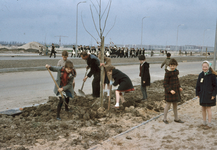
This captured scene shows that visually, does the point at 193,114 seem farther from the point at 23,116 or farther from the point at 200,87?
the point at 23,116

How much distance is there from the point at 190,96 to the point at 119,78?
10.9 feet

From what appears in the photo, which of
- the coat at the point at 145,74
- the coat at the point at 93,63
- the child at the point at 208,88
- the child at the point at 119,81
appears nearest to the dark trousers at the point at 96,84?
the coat at the point at 93,63

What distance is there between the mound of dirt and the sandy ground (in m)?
0.30

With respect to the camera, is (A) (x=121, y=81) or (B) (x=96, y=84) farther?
(B) (x=96, y=84)

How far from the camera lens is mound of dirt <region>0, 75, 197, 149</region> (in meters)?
4.11

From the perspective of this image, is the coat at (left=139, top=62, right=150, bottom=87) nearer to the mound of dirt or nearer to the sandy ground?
the mound of dirt

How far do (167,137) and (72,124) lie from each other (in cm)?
193

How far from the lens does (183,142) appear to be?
4199mm

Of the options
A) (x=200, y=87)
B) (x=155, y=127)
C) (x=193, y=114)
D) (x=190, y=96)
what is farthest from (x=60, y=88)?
(x=190, y=96)

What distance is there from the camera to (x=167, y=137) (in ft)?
14.5

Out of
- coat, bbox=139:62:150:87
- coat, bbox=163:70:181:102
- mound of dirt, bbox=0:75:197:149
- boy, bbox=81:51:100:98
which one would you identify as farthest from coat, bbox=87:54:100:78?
coat, bbox=163:70:181:102

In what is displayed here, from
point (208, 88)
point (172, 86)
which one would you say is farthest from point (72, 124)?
point (208, 88)

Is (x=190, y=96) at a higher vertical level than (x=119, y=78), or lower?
lower

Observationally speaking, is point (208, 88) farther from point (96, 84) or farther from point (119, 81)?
point (96, 84)
